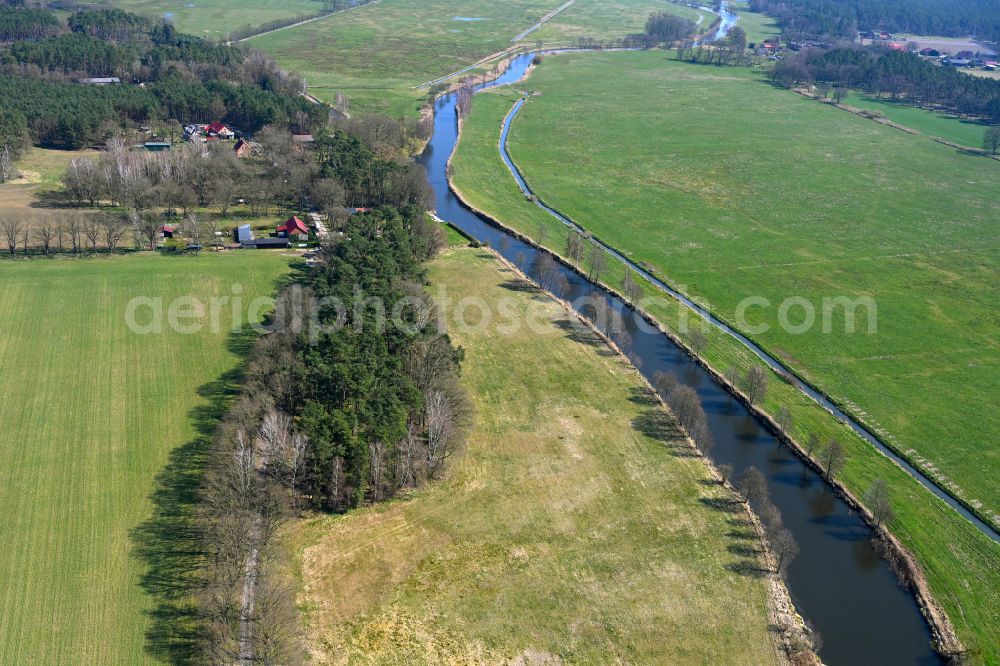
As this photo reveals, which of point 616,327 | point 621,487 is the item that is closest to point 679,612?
point 621,487

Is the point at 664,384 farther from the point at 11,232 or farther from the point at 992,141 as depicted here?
the point at 992,141

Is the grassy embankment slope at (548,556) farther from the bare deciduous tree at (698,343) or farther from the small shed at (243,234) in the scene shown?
the small shed at (243,234)

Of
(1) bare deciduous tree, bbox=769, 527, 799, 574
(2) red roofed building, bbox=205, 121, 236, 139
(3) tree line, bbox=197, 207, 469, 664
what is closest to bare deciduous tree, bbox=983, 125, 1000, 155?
(3) tree line, bbox=197, 207, 469, 664

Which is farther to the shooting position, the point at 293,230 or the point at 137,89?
the point at 137,89

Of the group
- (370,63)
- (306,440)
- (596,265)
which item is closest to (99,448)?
(306,440)

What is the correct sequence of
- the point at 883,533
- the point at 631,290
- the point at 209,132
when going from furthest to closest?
1. the point at 209,132
2. the point at 631,290
3. the point at 883,533

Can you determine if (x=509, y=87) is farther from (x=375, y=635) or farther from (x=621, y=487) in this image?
(x=375, y=635)

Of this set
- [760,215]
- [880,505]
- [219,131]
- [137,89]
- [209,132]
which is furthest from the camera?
[137,89]
